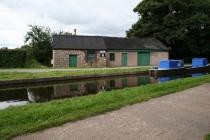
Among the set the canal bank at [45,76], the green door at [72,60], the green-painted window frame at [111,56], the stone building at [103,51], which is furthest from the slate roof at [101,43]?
the canal bank at [45,76]

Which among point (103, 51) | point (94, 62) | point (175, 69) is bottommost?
point (175, 69)

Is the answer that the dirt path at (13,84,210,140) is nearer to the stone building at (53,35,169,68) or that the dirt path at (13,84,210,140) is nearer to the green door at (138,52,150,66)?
the stone building at (53,35,169,68)

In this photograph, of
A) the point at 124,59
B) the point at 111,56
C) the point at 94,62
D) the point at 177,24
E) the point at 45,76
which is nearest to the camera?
the point at 45,76

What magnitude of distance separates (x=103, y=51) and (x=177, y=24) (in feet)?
47.6

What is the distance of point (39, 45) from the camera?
32594 millimetres

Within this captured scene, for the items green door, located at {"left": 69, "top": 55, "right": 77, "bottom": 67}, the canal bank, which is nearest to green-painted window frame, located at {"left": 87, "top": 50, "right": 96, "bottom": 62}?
green door, located at {"left": 69, "top": 55, "right": 77, "bottom": 67}

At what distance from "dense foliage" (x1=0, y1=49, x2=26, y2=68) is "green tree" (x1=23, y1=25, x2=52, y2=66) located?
1.36 meters

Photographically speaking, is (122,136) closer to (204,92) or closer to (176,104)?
(176,104)

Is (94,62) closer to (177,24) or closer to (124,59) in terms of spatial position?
(124,59)

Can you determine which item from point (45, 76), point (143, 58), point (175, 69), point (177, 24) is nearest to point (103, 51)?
point (143, 58)

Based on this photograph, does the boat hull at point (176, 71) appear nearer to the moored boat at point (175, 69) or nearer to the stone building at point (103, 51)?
the moored boat at point (175, 69)

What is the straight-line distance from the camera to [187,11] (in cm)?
4097

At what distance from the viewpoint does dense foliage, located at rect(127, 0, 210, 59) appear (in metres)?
38.7

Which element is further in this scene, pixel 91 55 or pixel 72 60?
pixel 91 55
